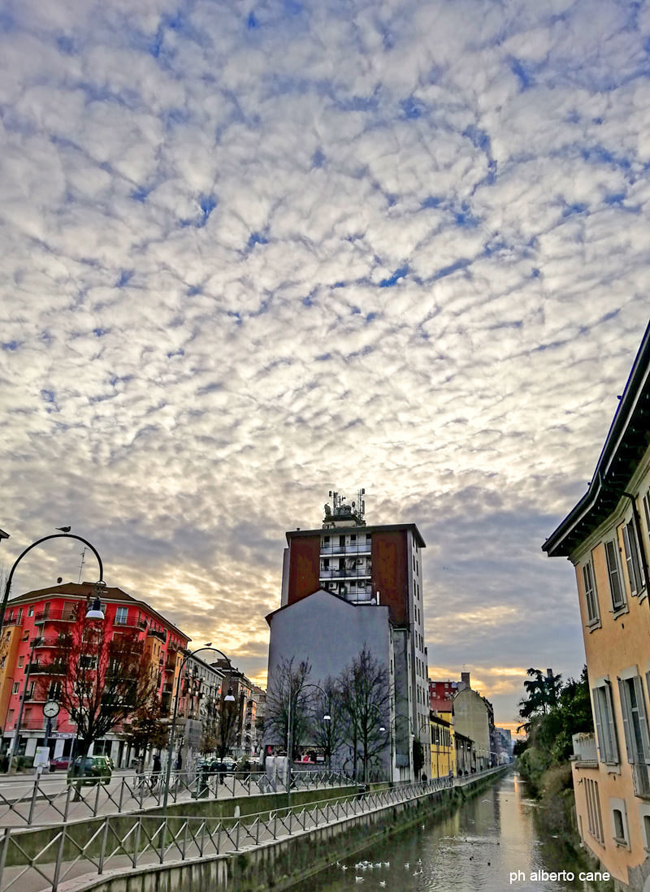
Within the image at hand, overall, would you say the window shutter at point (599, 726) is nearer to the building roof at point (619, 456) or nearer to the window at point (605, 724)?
the window at point (605, 724)

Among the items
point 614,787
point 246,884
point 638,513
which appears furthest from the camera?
point 246,884

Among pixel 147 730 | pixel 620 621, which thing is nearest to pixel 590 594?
pixel 620 621

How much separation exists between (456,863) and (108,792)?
18831 millimetres

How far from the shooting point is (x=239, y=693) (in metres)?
111

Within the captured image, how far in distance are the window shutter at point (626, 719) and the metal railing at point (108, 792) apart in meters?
12.7

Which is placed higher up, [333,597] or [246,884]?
[333,597]

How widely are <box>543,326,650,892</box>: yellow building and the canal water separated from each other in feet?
17.3

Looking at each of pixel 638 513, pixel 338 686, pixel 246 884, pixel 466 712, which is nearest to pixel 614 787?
pixel 638 513

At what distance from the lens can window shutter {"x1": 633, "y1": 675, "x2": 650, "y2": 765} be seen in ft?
46.0

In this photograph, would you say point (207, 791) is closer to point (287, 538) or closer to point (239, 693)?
point (287, 538)

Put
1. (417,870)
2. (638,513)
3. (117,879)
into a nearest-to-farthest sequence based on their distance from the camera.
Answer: (117,879) → (638,513) → (417,870)

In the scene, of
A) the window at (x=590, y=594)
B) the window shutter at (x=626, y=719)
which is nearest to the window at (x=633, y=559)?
the window shutter at (x=626, y=719)

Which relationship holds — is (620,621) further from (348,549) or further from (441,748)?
(441,748)

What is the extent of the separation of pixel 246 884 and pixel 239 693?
98613 mm
